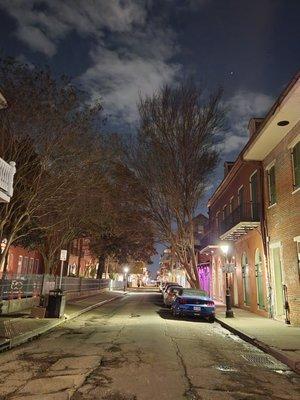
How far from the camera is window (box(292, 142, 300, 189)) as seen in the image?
588 inches

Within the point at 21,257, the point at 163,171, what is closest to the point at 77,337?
the point at 163,171

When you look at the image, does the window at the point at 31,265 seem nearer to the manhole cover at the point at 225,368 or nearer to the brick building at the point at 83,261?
the brick building at the point at 83,261

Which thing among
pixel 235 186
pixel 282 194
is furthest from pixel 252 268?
pixel 235 186

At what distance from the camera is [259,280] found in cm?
2028

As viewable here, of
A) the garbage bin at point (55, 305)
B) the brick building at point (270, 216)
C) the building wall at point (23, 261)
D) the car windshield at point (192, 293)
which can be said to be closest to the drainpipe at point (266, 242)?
the brick building at point (270, 216)

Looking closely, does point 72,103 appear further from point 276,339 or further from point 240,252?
point 240,252

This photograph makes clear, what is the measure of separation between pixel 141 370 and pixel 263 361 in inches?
131

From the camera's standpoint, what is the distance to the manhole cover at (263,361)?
859 centimetres

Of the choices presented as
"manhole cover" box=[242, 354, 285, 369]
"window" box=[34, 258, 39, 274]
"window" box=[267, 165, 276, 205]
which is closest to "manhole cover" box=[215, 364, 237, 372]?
"manhole cover" box=[242, 354, 285, 369]

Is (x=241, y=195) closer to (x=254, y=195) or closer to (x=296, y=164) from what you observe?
(x=254, y=195)

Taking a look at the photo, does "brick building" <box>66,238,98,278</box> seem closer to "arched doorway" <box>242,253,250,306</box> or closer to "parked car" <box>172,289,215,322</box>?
"arched doorway" <box>242,253,250,306</box>

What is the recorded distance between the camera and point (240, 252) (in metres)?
24.3

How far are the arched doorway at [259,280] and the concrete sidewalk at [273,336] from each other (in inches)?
93.0

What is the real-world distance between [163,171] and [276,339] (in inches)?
561
